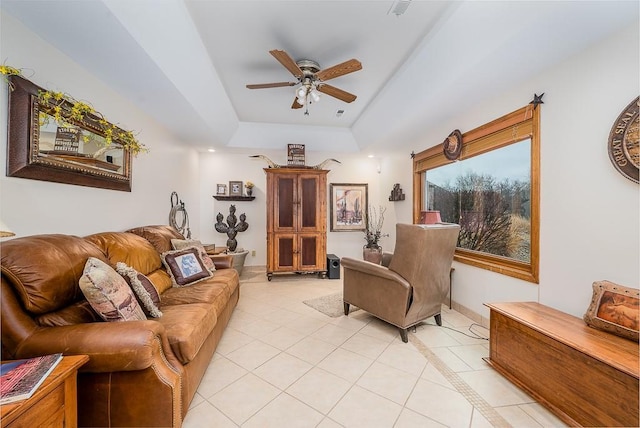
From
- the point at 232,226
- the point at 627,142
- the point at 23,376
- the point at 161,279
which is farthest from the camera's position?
the point at 232,226

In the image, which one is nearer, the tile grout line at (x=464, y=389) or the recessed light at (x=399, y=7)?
the tile grout line at (x=464, y=389)

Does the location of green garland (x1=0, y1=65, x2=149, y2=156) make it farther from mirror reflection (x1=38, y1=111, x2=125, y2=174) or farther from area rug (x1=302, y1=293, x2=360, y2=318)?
area rug (x1=302, y1=293, x2=360, y2=318)

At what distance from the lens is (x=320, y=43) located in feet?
7.73

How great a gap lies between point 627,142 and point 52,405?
128 inches

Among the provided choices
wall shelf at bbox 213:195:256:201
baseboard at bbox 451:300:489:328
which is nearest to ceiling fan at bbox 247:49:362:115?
wall shelf at bbox 213:195:256:201

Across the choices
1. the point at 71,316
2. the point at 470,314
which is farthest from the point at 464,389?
the point at 71,316

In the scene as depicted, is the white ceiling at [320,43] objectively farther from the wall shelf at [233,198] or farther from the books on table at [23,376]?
the books on table at [23,376]

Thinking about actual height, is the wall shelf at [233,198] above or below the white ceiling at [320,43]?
below

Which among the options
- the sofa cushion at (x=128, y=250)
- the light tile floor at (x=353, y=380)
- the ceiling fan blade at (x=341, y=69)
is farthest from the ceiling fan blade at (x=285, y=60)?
the light tile floor at (x=353, y=380)

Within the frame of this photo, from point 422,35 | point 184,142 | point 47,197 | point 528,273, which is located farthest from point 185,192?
point 528,273

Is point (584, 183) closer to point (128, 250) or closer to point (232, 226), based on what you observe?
point (128, 250)

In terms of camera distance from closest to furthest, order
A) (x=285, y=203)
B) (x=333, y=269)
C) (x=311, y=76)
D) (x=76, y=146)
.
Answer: (x=76, y=146), (x=311, y=76), (x=285, y=203), (x=333, y=269)

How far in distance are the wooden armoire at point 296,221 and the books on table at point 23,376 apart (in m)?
3.35

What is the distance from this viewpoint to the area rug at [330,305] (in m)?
3.03
